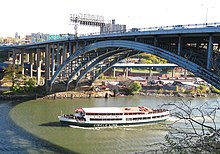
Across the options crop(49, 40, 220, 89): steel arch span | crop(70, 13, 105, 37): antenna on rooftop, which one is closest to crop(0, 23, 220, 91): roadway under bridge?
crop(49, 40, 220, 89): steel arch span

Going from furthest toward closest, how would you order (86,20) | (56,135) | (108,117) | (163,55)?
(86,20), (108,117), (56,135), (163,55)

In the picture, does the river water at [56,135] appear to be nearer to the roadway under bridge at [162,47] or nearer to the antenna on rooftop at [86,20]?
the roadway under bridge at [162,47]

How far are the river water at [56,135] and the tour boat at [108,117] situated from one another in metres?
0.46

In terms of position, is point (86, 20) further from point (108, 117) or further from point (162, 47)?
point (162, 47)

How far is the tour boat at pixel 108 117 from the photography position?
16609 mm

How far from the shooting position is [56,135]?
48.7 feet

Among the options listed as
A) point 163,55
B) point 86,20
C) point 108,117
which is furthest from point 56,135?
point 86,20

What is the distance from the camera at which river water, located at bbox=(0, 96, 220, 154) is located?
12883mm

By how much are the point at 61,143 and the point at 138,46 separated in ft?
19.0

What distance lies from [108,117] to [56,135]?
3.32 metres

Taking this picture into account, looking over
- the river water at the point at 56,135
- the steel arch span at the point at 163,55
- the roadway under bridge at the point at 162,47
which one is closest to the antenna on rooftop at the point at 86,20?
the roadway under bridge at the point at 162,47

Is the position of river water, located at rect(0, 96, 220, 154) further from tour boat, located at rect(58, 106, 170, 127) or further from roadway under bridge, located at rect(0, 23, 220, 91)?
roadway under bridge, located at rect(0, 23, 220, 91)

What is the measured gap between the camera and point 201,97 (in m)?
28.2

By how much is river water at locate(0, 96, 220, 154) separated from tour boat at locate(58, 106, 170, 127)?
1.51 ft
